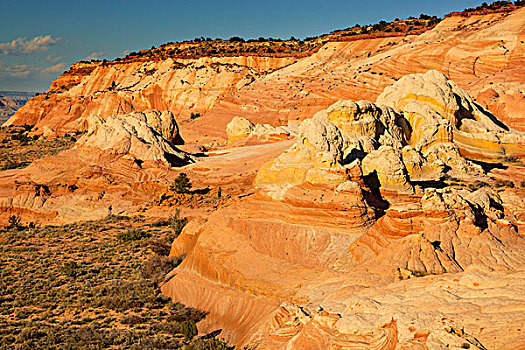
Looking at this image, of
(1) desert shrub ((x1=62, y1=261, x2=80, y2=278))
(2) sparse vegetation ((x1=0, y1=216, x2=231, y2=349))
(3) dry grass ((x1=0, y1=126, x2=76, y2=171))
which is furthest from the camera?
(3) dry grass ((x1=0, y1=126, x2=76, y2=171))

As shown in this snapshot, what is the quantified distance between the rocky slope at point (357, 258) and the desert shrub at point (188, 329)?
67 centimetres

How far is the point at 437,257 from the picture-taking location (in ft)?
44.0

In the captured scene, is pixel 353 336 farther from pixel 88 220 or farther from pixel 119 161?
pixel 119 161

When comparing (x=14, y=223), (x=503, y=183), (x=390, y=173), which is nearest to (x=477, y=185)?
(x=503, y=183)

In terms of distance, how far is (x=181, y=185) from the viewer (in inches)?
1350

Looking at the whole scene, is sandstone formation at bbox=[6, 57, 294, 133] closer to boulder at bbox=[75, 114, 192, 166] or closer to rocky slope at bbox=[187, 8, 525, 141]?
rocky slope at bbox=[187, 8, 525, 141]

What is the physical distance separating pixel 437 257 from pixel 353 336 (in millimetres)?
5404

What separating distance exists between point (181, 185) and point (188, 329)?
765 inches

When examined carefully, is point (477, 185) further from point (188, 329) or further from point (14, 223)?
point (14, 223)

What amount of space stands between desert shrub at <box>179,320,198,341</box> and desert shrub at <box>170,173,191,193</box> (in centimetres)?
1883

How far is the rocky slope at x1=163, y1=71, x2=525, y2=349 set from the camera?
9.03 m

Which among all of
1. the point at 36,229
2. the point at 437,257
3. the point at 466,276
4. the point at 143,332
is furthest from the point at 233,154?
the point at 466,276

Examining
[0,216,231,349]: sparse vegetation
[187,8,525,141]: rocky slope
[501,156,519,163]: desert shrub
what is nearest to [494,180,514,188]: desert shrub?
[501,156,519,163]: desert shrub

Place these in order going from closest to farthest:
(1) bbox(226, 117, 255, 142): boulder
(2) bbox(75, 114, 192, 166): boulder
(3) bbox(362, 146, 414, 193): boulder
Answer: (3) bbox(362, 146, 414, 193): boulder, (2) bbox(75, 114, 192, 166): boulder, (1) bbox(226, 117, 255, 142): boulder
